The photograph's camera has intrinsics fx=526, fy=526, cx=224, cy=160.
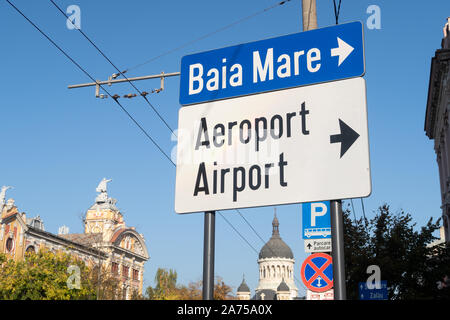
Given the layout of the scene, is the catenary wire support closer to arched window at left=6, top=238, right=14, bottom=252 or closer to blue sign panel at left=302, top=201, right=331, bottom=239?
blue sign panel at left=302, top=201, right=331, bottom=239

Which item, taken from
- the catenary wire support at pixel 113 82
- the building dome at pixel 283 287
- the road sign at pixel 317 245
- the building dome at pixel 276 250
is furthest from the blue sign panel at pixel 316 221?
the building dome at pixel 276 250

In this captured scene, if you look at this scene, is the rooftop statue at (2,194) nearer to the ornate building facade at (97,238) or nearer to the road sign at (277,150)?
the ornate building facade at (97,238)

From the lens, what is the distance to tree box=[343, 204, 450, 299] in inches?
969

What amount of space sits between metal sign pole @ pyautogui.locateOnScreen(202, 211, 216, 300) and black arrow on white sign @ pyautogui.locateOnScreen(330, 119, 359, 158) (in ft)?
2.98

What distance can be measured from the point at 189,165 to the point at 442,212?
36.0 meters

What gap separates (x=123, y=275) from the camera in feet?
239

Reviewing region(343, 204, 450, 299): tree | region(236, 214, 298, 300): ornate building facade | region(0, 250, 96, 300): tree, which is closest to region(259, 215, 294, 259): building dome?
region(236, 214, 298, 300): ornate building facade

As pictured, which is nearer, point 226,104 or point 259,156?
point 259,156

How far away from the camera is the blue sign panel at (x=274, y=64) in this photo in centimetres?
333

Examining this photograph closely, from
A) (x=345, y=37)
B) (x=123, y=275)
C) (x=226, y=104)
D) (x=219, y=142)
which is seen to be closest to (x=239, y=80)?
(x=226, y=104)

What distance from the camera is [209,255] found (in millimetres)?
3295

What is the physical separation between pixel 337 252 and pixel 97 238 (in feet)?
167

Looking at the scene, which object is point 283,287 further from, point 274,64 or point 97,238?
point 274,64
